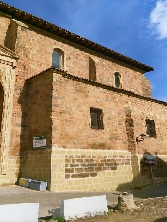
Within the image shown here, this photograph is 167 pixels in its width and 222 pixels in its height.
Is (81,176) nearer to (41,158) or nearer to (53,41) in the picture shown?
(41,158)

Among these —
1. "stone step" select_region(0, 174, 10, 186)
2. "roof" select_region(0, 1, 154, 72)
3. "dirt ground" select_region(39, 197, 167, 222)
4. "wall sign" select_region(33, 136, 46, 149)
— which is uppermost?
"roof" select_region(0, 1, 154, 72)

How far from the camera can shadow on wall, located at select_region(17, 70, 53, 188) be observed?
29.3 feet

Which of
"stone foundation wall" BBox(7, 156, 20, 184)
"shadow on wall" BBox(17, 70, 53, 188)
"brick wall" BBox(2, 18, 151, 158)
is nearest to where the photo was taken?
"shadow on wall" BBox(17, 70, 53, 188)

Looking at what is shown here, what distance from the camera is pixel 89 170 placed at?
31.6 feet

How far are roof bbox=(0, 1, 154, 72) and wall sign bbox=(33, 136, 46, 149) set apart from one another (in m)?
7.40

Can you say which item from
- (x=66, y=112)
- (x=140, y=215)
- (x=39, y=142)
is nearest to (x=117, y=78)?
(x=66, y=112)

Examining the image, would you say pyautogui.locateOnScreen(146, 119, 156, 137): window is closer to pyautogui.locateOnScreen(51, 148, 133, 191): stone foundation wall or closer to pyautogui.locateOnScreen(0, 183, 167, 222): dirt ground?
pyautogui.locateOnScreen(51, 148, 133, 191): stone foundation wall

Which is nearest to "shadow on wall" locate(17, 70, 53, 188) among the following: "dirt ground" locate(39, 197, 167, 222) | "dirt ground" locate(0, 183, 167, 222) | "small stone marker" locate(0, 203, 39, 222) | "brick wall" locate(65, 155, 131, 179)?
"brick wall" locate(65, 155, 131, 179)

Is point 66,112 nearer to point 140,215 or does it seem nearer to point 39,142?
point 39,142

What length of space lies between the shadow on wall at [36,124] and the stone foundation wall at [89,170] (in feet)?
1.49

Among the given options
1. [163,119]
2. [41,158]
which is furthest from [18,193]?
[163,119]

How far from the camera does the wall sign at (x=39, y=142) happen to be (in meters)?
9.11

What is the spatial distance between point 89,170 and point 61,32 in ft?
30.0

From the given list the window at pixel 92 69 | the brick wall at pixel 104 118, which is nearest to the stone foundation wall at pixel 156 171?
the brick wall at pixel 104 118
